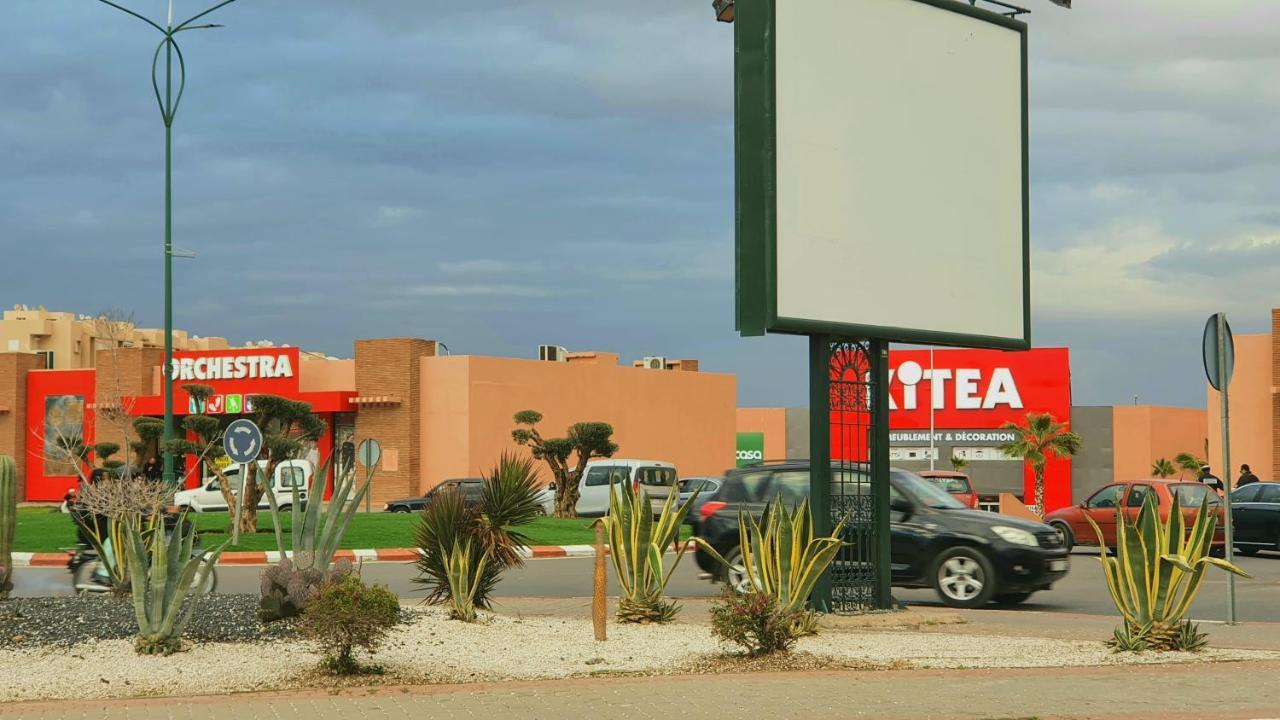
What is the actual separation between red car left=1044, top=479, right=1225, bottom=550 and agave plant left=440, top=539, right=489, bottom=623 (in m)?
14.8

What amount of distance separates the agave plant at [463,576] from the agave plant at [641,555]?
122 cm

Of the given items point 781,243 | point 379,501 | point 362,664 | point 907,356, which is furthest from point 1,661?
point 907,356

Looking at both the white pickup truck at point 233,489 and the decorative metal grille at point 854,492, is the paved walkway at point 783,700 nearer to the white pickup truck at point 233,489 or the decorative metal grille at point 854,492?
the decorative metal grille at point 854,492

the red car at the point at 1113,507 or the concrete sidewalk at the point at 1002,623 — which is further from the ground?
the red car at the point at 1113,507

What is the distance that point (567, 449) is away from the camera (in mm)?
41625

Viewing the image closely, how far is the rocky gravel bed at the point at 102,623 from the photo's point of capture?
1167 cm

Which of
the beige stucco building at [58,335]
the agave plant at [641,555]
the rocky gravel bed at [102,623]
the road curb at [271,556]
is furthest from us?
the beige stucco building at [58,335]

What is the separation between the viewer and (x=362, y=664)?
34.5 feet

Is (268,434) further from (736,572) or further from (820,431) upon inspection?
(820,431)

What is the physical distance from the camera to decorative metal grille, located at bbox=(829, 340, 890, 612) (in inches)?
567

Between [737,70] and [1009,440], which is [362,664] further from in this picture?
[1009,440]

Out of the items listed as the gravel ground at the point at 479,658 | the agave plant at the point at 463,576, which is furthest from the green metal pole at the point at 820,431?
the agave plant at the point at 463,576

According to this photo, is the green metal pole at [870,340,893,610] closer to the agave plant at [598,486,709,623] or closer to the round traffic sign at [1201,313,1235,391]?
the agave plant at [598,486,709,623]

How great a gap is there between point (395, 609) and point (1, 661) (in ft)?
9.98
